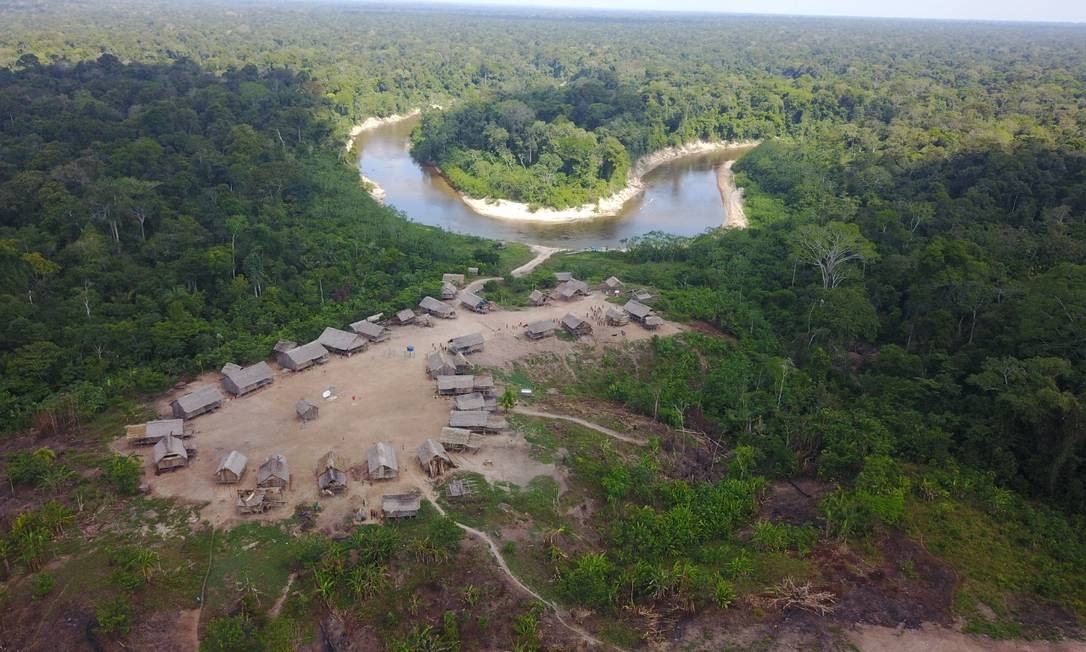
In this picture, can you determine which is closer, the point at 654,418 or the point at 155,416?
the point at 155,416

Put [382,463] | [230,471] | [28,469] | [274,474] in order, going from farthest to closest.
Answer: [382,463], [230,471], [274,474], [28,469]

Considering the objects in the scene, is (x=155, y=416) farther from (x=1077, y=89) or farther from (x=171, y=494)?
(x=1077, y=89)

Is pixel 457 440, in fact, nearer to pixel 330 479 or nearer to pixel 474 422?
pixel 474 422

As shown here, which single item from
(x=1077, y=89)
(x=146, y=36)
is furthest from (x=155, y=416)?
(x=146, y=36)

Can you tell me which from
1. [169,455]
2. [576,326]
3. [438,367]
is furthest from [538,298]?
[169,455]

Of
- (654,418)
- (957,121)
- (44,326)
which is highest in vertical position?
(957,121)

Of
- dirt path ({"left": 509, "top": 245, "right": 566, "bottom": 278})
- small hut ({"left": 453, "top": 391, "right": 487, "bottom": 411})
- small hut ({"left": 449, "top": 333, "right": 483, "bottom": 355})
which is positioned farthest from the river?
small hut ({"left": 453, "top": 391, "right": 487, "bottom": 411})

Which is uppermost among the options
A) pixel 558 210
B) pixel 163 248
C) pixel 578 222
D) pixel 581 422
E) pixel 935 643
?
pixel 163 248

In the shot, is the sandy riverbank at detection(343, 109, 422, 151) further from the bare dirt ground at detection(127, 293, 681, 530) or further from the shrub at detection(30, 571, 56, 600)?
the shrub at detection(30, 571, 56, 600)
